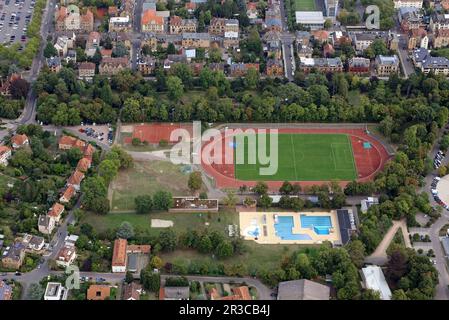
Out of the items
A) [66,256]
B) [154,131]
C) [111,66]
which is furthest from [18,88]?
[66,256]

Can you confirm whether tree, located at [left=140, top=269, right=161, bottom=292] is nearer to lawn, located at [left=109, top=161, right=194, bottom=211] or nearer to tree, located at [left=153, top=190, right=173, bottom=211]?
tree, located at [left=153, top=190, right=173, bottom=211]

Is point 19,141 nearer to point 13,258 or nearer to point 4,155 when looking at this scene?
point 4,155

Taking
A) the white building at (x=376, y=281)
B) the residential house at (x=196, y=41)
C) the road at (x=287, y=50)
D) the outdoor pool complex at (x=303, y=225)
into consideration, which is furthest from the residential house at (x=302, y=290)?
the residential house at (x=196, y=41)

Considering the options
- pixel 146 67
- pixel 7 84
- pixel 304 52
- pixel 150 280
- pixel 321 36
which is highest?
pixel 7 84

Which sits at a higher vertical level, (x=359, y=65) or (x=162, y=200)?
(x=162, y=200)

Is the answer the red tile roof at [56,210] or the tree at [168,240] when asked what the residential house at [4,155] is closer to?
the red tile roof at [56,210]

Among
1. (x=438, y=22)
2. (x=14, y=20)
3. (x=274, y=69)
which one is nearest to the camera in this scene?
(x=274, y=69)

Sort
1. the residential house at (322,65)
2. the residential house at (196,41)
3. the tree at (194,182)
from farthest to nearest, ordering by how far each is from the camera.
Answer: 1. the residential house at (196,41)
2. the residential house at (322,65)
3. the tree at (194,182)

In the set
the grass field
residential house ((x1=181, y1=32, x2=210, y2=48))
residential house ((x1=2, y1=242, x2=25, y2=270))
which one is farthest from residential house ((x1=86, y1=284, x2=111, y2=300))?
the grass field
